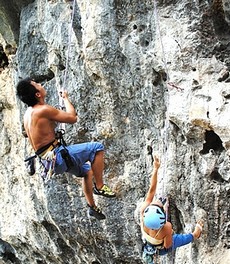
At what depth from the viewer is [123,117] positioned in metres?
7.70

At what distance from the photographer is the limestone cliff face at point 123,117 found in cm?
622

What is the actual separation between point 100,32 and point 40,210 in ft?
10.8

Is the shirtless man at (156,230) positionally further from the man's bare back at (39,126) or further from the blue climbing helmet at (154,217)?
the man's bare back at (39,126)

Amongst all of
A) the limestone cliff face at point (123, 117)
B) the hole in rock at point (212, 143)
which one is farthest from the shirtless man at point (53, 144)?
the hole in rock at point (212, 143)

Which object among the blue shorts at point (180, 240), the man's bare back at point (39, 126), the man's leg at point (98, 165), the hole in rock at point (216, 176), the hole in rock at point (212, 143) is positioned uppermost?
the man's bare back at point (39, 126)

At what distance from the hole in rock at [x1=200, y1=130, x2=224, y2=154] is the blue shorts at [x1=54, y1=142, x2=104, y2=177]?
1.11 m

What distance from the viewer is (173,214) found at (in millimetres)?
7059

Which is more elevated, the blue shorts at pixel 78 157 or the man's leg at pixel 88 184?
the blue shorts at pixel 78 157

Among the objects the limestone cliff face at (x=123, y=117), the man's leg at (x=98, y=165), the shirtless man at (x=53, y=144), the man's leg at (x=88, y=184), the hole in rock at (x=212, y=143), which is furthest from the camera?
the man's leg at (x=88, y=184)

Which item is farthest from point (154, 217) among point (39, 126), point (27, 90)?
point (27, 90)

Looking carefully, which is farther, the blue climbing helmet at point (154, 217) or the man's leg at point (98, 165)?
the man's leg at point (98, 165)

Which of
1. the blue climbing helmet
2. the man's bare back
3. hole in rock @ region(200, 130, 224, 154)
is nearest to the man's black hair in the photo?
the man's bare back

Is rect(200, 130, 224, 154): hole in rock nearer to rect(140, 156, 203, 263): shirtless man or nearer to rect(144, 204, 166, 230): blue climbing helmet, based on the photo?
rect(140, 156, 203, 263): shirtless man

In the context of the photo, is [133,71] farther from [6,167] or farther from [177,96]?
[6,167]
